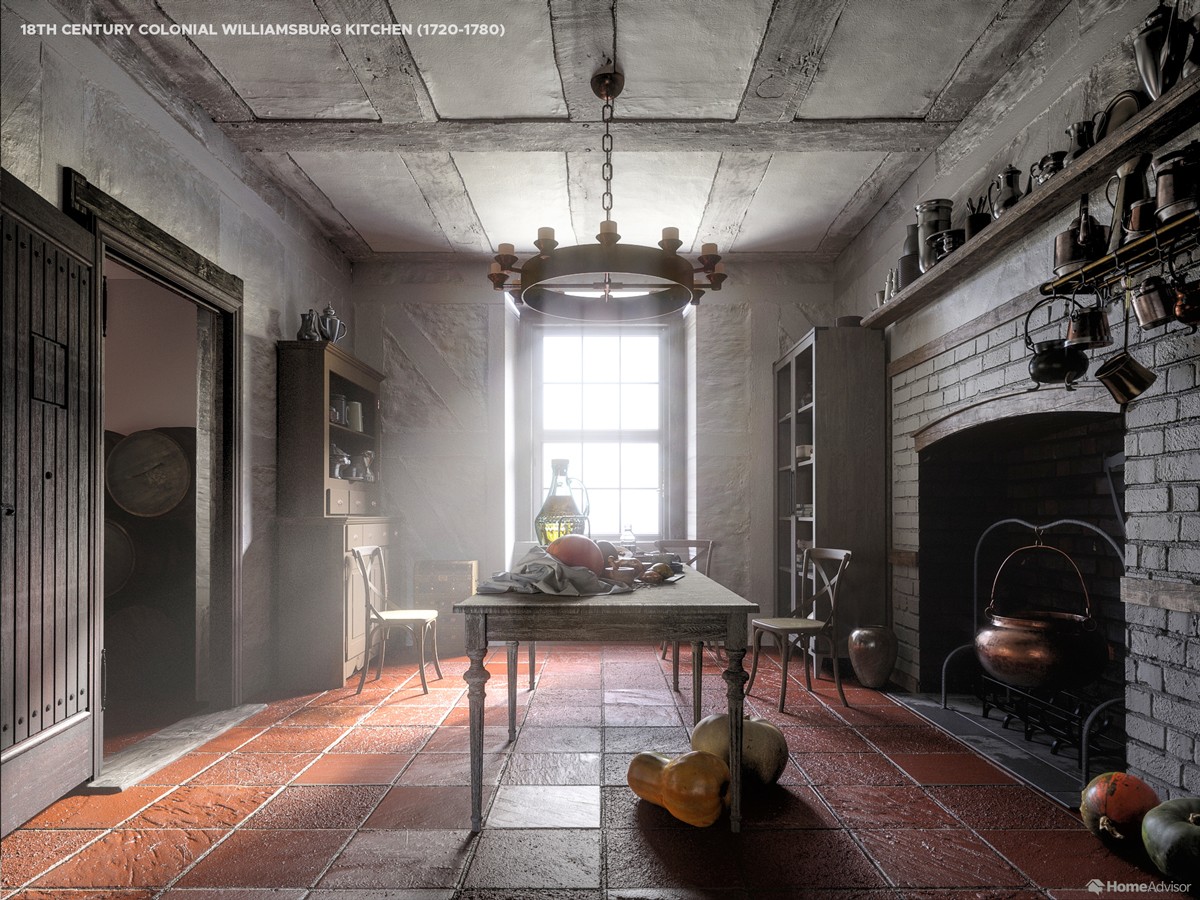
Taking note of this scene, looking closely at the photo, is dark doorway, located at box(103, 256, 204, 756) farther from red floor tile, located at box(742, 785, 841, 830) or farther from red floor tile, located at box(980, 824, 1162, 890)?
red floor tile, located at box(980, 824, 1162, 890)

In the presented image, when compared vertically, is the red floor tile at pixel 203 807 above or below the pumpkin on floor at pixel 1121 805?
below

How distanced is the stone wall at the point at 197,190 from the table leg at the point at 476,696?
2.19 meters

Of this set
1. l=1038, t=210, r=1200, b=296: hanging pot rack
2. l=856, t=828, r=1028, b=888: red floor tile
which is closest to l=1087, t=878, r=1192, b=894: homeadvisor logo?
l=856, t=828, r=1028, b=888: red floor tile

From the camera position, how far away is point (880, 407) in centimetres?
499

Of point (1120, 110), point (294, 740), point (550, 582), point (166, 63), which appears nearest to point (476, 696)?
point (550, 582)

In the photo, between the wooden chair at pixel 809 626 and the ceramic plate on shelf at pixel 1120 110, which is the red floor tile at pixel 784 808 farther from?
the ceramic plate on shelf at pixel 1120 110

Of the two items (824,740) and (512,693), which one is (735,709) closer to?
(824,740)

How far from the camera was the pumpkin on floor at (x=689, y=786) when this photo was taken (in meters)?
2.53

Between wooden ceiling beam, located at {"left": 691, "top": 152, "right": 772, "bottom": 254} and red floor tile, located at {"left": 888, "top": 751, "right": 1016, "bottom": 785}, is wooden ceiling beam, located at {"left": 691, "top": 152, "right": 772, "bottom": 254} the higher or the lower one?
the higher one

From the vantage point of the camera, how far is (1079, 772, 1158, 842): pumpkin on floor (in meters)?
2.35

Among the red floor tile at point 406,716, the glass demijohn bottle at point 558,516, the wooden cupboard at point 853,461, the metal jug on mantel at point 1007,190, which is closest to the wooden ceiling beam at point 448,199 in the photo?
the glass demijohn bottle at point 558,516

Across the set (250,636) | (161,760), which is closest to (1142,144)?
(161,760)

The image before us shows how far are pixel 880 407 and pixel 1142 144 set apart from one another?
265 cm

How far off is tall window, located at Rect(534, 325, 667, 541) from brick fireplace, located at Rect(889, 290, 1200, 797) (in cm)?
240
